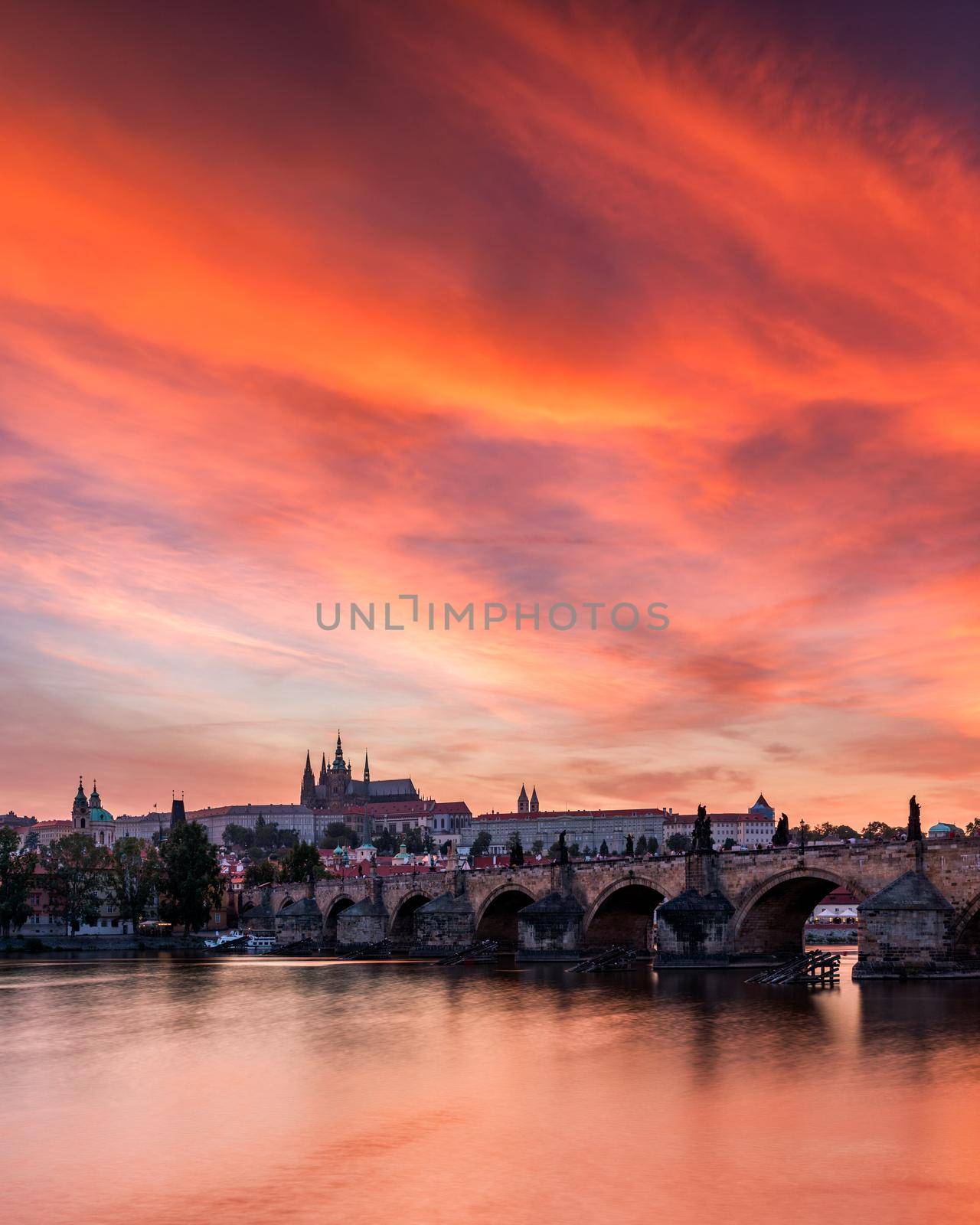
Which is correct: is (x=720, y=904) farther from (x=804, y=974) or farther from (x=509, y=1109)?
(x=509, y=1109)

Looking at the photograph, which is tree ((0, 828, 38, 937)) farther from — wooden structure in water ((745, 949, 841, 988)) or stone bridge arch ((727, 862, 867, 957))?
wooden structure in water ((745, 949, 841, 988))

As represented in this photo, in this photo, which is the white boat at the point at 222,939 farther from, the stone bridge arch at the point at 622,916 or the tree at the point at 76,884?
the stone bridge arch at the point at 622,916

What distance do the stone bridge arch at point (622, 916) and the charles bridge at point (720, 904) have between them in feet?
0.26

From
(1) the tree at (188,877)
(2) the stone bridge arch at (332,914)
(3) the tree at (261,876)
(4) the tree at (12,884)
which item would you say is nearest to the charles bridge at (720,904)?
(2) the stone bridge arch at (332,914)

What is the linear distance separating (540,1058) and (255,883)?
127 m

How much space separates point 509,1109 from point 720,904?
31.7m

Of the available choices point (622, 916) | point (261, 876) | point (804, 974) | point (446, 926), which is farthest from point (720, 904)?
point (261, 876)

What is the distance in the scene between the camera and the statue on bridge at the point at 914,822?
51594 mm

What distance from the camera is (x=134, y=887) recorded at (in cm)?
13150

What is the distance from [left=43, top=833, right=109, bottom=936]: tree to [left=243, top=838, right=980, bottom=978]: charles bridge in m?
42.4

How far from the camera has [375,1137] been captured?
27.8 metres

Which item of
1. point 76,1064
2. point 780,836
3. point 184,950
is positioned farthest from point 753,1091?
point 184,950

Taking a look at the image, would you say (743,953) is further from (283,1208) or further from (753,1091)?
(283,1208)

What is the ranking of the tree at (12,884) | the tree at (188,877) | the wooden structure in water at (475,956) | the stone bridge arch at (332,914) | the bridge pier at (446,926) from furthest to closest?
the tree at (188,877), the tree at (12,884), the stone bridge arch at (332,914), the bridge pier at (446,926), the wooden structure in water at (475,956)
